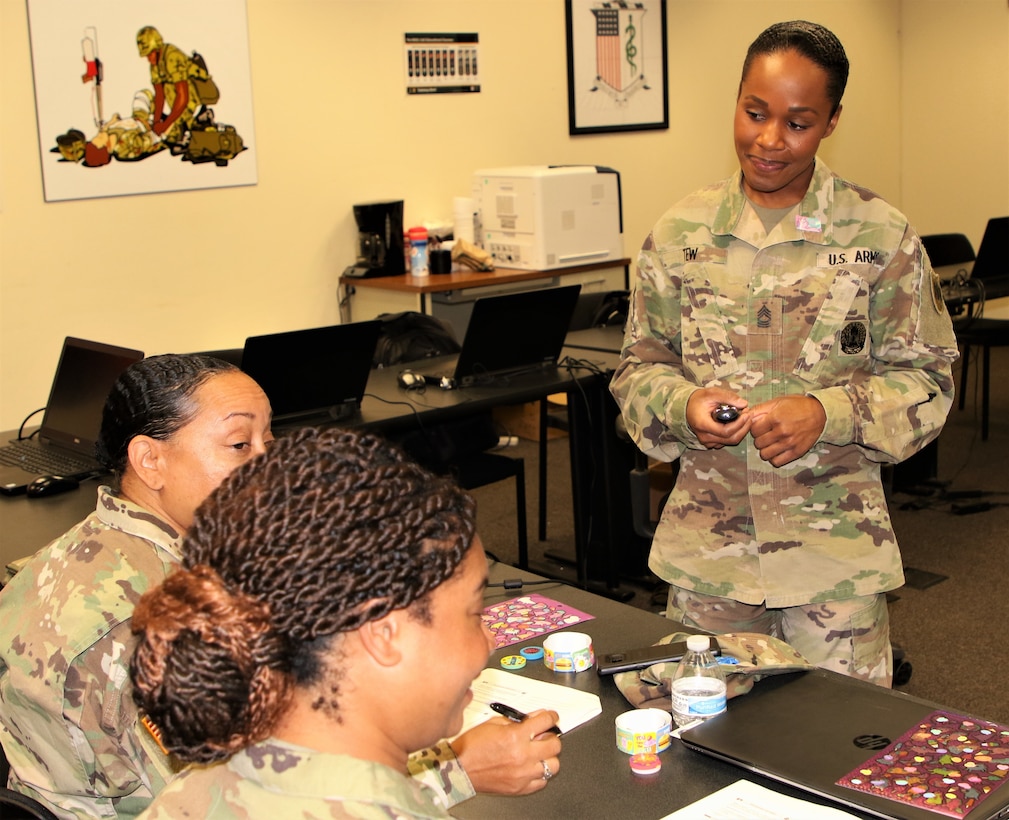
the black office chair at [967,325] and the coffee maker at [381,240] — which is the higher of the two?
the coffee maker at [381,240]

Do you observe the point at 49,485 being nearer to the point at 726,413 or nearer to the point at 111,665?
the point at 111,665

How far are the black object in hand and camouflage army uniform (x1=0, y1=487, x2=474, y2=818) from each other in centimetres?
75

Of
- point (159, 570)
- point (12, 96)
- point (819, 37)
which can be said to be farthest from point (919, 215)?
point (159, 570)

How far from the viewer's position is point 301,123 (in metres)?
5.27

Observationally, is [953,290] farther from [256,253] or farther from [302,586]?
[302,586]

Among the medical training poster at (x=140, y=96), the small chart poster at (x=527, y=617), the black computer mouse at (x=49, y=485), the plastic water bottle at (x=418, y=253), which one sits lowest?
the small chart poster at (x=527, y=617)

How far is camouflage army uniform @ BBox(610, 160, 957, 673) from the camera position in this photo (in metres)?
1.97

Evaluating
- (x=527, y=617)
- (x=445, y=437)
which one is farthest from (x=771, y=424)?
(x=445, y=437)

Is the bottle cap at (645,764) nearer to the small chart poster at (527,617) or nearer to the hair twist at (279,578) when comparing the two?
the small chart poster at (527,617)

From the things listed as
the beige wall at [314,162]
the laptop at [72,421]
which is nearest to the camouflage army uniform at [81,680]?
the laptop at [72,421]

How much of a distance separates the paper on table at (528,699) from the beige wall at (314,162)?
3544 mm

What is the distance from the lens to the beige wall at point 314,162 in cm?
464

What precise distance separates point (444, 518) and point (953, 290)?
4545 millimetres

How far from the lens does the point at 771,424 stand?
6.24ft
